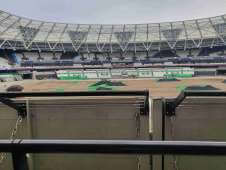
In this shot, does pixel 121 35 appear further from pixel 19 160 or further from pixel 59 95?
pixel 19 160

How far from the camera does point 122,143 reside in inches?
58.4

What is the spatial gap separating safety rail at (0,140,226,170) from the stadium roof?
83932 millimetres

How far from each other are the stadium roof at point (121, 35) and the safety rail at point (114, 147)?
83.9m

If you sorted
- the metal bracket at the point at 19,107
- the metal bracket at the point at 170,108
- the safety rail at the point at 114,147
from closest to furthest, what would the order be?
the safety rail at the point at 114,147 < the metal bracket at the point at 170,108 < the metal bracket at the point at 19,107

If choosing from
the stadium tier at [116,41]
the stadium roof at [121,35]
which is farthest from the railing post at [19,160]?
the stadium roof at [121,35]

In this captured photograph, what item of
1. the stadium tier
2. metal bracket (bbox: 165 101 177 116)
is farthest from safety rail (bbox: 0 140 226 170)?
the stadium tier

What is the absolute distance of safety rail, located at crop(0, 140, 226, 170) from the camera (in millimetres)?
1407

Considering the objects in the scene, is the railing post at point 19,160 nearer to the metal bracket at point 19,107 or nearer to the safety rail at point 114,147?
the safety rail at point 114,147

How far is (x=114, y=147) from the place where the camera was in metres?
1.47

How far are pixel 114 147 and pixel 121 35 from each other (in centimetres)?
8742

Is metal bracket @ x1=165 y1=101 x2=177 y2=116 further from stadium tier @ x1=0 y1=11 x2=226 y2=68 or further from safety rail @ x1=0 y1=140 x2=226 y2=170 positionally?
stadium tier @ x1=0 y1=11 x2=226 y2=68

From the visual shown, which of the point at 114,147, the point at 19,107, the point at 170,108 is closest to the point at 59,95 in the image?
the point at 19,107

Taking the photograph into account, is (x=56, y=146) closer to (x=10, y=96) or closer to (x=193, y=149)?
(x=193, y=149)

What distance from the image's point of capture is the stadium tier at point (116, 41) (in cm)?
7938
